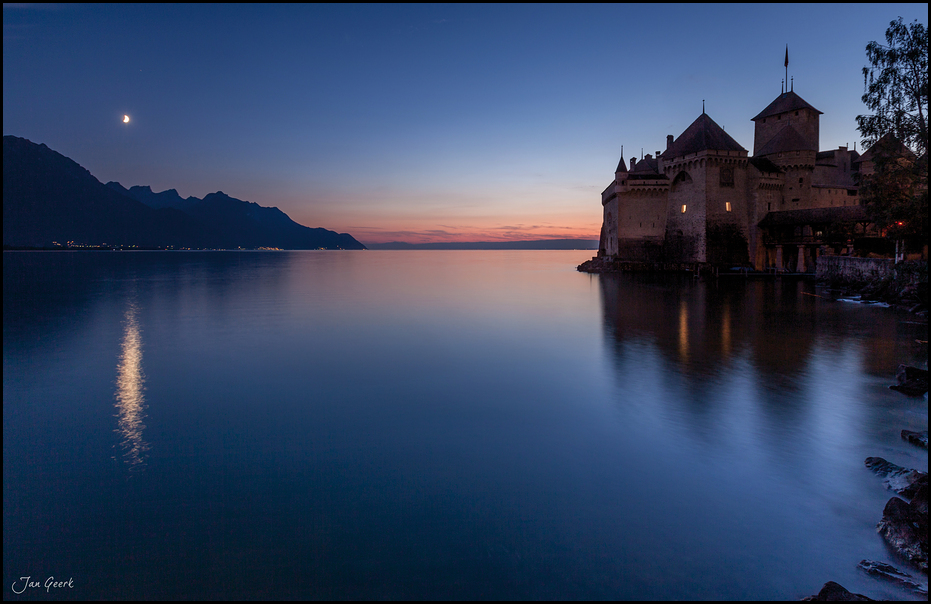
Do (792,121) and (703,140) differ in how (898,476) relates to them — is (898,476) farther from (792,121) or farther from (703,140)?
(792,121)

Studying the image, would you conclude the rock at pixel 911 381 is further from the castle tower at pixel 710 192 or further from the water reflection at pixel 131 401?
the castle tower at pixel 710 192

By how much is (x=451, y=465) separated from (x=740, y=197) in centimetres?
4269

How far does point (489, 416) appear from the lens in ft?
28.5

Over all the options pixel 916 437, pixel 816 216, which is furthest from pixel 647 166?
pixel 916 437

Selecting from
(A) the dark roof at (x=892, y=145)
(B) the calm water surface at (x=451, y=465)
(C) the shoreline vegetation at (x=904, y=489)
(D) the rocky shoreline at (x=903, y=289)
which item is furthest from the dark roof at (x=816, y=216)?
(B) the calm water surface at (x=451, y=465)

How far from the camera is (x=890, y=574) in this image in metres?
4.22

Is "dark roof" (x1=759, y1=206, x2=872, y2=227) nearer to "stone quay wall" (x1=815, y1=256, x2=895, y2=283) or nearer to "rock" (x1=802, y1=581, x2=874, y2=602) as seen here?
"stone quay wall" (x1=815, y1=256, x2=895, y2=283)

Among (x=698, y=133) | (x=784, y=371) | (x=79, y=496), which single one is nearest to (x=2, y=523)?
(x=79, y=496)

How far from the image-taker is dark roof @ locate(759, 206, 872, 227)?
33.2 m

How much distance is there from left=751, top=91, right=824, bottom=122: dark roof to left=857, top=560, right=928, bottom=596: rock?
5007cm

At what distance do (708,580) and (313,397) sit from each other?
7797mm

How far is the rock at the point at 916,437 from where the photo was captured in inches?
267

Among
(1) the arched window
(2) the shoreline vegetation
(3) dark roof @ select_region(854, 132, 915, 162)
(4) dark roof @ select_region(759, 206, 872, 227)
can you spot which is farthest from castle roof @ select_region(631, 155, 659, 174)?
(3) dark roof @ select_region(854, 132, 915, 162)

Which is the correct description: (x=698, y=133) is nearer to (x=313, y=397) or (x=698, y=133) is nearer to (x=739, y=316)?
(x=739, y=316)
